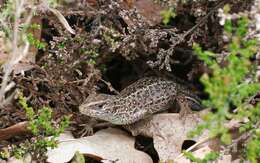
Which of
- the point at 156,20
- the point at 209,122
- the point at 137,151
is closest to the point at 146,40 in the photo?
the point at 156,20

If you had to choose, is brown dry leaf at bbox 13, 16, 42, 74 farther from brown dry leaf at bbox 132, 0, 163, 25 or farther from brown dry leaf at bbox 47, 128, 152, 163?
brown dry leaf at bbox 132, 0, 163, 25

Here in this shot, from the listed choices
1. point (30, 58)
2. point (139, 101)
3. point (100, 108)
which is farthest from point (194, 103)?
point (30, 58)

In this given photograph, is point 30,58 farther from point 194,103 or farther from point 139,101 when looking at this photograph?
point 194,103

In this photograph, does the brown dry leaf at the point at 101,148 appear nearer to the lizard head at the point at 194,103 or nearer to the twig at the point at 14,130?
the twig at the point at 14,130

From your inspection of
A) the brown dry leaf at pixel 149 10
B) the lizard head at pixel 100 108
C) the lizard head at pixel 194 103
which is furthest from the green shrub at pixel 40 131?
the lizard head at pixel 194 103

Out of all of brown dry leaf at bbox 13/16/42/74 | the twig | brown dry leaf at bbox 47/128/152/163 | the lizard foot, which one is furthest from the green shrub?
brown dry leaf at bbox 13/16/42/74

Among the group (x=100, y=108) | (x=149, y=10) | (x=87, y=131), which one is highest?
(x=149, y=10)
